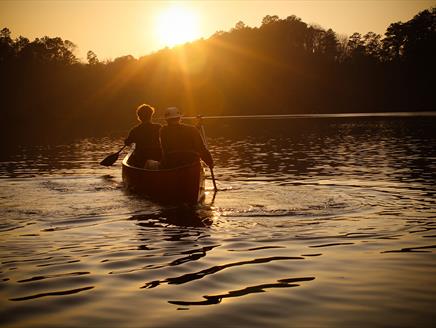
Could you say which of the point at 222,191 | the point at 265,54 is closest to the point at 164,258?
the point at 222,191

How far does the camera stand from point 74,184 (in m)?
15.9

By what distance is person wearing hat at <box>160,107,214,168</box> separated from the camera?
1211 cm

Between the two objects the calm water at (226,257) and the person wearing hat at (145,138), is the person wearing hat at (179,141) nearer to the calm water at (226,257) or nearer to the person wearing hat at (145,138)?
the calm water at (226,257)

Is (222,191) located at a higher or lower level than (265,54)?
lower

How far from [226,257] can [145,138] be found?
26.2 feet

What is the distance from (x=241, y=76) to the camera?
12381 cm

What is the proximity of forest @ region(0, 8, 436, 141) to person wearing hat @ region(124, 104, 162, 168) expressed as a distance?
85494 mm

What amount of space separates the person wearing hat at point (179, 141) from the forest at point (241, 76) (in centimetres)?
8828

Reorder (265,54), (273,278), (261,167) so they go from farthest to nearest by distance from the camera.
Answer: (265,54)
(261,167)
(273,278)

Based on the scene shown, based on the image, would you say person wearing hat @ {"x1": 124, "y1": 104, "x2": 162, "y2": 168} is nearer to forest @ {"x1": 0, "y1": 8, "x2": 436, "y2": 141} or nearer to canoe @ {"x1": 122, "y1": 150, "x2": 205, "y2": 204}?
canoe @ {"x1": 122, "y1": 150, "x2": 205, "y2": 204}

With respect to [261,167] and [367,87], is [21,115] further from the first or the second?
[261,167]

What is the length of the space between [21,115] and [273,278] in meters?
105

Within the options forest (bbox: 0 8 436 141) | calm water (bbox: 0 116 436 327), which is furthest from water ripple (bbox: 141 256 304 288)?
forest (bbox: 0 8 436 141)

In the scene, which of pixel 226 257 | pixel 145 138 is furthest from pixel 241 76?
pixel 226 257
